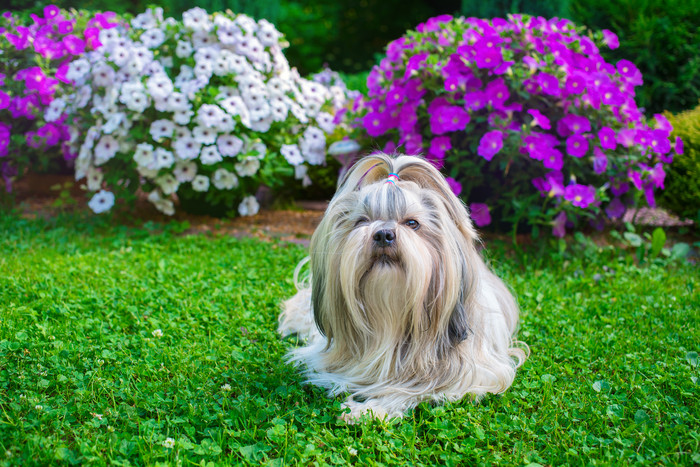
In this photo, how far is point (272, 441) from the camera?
2.33 metres

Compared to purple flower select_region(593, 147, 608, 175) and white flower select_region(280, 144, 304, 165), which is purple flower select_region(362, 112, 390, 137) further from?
purple flower select_region(593, 147, 608, 175)

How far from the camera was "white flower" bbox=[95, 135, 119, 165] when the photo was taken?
4902 mm

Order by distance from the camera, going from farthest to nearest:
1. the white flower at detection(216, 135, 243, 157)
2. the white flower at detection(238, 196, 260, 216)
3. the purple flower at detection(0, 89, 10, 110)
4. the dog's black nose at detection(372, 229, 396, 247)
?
the white flower at detection(238, 196, 260, 216) → the purple flower at detection(0, 89, 10, 110) → the white flower at detection(216, 135, 243, 157) → the dog's black nose at detection(372, 229, 396, 247)

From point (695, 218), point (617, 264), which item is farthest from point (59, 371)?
point (695, 218)

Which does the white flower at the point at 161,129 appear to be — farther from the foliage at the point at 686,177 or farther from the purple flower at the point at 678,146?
the foliage at the point at 686,177

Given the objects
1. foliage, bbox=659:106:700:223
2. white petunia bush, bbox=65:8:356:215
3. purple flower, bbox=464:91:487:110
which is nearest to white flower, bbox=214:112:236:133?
white petunia bush, bbox=65:8:356:215

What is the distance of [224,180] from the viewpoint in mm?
5121

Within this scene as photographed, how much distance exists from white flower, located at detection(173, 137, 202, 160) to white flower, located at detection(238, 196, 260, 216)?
2.35 ft

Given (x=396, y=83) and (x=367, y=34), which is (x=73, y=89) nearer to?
(x=396, y=83)

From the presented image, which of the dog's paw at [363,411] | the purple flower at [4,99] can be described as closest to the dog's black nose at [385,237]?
the dog's paw at [363,411]

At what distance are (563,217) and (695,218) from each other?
159 cm

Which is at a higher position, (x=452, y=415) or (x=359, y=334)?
(x=359, y=334)

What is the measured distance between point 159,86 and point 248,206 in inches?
52.1

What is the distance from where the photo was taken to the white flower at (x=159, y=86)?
473 centimetres
